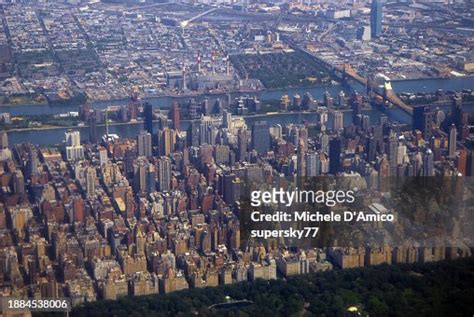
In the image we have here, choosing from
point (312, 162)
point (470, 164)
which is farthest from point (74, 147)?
point (470, 164)

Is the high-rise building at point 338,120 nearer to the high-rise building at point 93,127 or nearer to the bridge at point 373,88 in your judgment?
the bridge at point 373,88

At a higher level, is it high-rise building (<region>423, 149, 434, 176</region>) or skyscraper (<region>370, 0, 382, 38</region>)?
skyscraper (<region>370, 0, 382, 38</region>)

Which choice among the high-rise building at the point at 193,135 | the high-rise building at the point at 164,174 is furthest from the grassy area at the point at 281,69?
the high-rise building at the point at 164,174

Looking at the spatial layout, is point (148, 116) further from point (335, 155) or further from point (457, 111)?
point (457, 111)

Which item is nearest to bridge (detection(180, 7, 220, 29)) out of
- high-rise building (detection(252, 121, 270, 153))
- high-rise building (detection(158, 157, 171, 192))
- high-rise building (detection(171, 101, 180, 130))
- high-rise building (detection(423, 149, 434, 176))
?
high-rise building (detection(171, 101, 180, 130))

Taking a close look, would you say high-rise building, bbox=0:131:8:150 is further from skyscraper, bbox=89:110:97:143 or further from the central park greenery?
the central park greenery

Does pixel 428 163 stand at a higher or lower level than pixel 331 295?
higher

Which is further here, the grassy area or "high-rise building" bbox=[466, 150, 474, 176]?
the grassy area

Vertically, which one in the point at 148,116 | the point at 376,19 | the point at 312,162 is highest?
the point at 376,19
